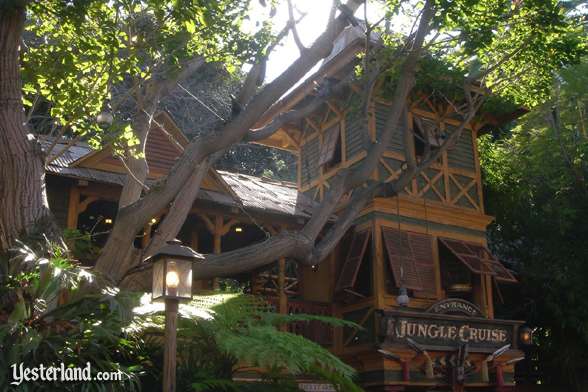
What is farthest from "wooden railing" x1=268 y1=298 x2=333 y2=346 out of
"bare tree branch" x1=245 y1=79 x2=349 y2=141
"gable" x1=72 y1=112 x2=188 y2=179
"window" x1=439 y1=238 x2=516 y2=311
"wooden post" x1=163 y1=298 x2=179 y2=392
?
"wooden post" x1=163 y1=298 x2=179 y2=392

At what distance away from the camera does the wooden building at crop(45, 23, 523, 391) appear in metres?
12.9

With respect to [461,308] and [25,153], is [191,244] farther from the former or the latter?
[25,153]

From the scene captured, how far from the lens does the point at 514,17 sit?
11.6 m

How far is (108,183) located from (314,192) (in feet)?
21.1

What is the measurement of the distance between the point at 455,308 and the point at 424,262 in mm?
1265

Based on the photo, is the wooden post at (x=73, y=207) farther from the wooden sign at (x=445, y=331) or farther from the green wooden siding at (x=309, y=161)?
the green wooden siding at (x=309, y=161)

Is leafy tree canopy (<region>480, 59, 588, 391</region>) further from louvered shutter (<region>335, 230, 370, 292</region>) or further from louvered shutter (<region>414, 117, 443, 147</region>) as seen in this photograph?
louvered shutter (<region>335, 230, 370, 292</region>)

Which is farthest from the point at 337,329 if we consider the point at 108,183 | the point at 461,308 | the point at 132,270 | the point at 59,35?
the point at 59,35

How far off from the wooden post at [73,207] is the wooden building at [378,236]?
0.02 meters

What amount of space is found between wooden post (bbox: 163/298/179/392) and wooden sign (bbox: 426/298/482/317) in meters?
8.04

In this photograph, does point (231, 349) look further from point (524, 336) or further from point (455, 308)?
point (524, 336)

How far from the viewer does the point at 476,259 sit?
15008 mm

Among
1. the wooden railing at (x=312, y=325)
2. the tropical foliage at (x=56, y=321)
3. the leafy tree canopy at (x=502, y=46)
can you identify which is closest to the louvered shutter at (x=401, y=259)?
the wooden railing at (x=312, y=325)

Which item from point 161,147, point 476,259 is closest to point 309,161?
point 476,259
